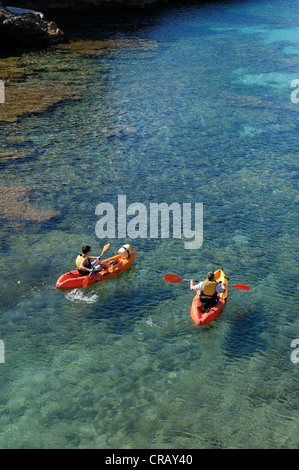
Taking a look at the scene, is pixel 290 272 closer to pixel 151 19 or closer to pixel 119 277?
pixel 119 277

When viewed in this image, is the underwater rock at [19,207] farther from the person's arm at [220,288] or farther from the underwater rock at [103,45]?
the underwater rock at [103,45]

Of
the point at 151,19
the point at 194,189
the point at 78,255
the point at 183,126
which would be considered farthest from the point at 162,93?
the point at 151,19

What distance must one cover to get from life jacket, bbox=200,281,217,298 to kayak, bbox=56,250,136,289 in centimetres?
310

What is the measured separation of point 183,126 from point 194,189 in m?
6.84

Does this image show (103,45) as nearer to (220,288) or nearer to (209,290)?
(220,288)

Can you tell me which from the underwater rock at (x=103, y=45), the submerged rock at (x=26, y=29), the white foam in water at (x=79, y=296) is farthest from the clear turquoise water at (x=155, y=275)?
the submerged rock at (x=26, y=29)

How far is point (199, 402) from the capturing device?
36.6 feet

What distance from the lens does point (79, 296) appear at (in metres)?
14.6

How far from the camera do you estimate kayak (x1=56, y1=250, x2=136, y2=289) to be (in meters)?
14.7

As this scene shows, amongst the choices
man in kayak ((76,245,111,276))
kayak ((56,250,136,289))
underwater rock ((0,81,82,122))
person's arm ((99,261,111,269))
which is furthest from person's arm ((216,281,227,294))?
underwater rock ((0,81,82,122))

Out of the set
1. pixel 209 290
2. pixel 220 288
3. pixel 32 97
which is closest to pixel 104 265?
pixel 209 290

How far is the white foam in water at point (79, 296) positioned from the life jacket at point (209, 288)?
3.44 meters

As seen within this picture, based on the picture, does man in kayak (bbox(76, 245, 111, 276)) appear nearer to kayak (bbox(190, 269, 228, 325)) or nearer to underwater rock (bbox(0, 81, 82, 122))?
kayak (bbox(190, 269, 228, 325))

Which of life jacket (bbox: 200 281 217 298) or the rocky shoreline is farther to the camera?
the rocky shoreline
